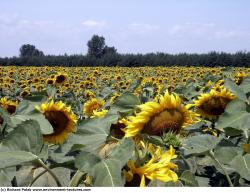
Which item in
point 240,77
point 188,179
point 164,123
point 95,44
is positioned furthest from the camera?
point 95,44

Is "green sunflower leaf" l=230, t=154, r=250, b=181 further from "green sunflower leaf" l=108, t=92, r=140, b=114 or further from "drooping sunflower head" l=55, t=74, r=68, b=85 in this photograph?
"drooping sunflower head" l=55, t=74, r=68, b=85

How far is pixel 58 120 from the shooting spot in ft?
8.28

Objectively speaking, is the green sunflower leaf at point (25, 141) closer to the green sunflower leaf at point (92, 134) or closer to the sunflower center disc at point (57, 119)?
the green sunflower leaf at point (92, 134)

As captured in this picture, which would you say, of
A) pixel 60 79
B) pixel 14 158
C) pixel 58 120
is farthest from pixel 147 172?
pixel 60 79

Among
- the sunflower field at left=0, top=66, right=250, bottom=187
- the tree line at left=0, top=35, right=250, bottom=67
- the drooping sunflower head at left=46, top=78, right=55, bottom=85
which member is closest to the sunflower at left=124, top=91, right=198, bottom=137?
the sunflower field at left=0, top=66, right=250, bottom=187

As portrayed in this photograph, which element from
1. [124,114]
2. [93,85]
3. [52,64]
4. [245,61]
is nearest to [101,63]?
[52,64]

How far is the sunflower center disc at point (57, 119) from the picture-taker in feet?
7.97

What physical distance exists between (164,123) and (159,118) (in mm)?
29

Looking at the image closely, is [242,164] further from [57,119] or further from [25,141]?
[57,119]

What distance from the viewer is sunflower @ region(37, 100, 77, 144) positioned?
2327mm

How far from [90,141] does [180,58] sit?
35196mm

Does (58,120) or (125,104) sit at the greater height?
(125,104)

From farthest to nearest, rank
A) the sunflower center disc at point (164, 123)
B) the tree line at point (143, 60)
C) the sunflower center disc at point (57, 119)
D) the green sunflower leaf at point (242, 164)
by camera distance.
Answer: the tree line at point (143, 60) < the sunflower center disc at point (57, 119) < the sunflower center disc at point (164, 123) < the green sunflower leaf at point (242, 164)

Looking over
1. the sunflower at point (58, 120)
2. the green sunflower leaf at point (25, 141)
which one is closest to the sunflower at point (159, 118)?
the green sunflower leaf at point (25, 141)
